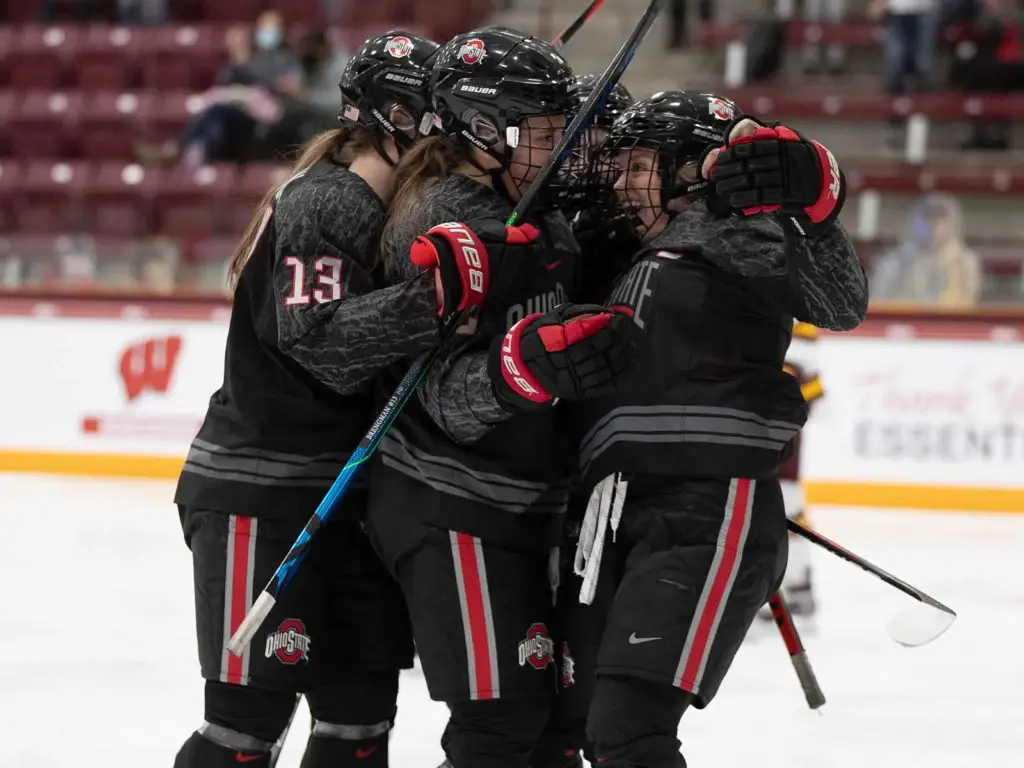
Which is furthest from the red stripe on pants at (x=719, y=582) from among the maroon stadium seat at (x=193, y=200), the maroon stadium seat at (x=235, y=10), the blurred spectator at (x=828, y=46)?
the maroon stadium seat at (x=235, y=10)

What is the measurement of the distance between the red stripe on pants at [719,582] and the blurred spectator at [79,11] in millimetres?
10301

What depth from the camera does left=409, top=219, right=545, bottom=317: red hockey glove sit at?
2.15 meters

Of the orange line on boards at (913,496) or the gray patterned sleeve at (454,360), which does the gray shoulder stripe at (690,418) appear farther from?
the orange line on boards at (913,496)

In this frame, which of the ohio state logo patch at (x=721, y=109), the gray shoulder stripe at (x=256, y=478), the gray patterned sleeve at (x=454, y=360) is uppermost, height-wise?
the ohio state logo patch at (x=721, y=109)

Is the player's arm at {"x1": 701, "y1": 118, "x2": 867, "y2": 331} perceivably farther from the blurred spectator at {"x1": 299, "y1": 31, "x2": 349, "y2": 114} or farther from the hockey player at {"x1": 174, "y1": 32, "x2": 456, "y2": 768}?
the blurred spectator at {"x1": 299, "y1": 31, "x2": 349, "y2": 114}

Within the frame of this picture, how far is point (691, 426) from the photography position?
2254mm

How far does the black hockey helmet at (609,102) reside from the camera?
8.34ft

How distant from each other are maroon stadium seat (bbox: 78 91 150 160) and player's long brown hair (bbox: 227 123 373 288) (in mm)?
8324

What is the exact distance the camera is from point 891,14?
29.9 ft

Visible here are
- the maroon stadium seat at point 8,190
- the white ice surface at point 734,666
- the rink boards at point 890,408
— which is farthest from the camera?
the maroon stadium seat at point 8,190

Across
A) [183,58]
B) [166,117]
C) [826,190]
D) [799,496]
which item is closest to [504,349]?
[826,190]

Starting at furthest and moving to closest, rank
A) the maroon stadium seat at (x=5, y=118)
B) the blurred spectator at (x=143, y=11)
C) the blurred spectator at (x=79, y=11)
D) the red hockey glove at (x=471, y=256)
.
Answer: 1. the blurred spectator at (x=79, y=11)
2. the blurred spectator at (x=143, y=11)
3. the maroon stadium seat at (x=5, y=118)
4. the red hockey glove at (x=471, y=256)

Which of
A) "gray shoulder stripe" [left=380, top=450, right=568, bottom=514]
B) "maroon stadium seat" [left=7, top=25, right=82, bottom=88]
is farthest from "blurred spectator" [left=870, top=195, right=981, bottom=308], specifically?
"maroon stadium seat" [left=7, top=25, right=82, bottom=88]

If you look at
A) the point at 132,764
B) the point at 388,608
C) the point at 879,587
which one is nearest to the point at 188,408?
the point at 879,587
